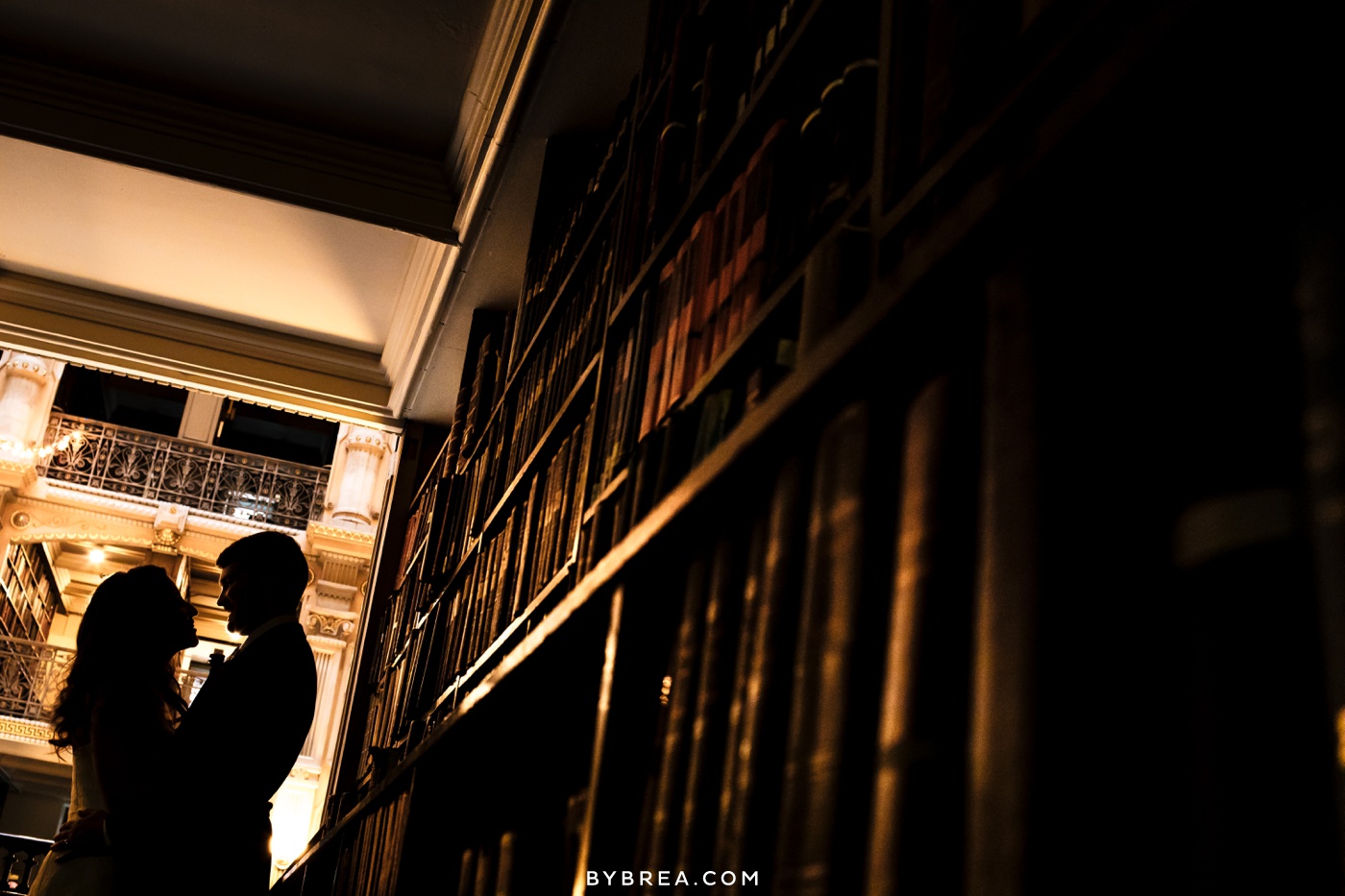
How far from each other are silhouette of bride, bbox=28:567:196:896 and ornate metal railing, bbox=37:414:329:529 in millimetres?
13316

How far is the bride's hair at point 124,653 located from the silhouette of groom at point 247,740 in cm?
16

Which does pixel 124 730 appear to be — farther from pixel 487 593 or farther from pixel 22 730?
pixel 22 730

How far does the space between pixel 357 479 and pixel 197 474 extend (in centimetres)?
226

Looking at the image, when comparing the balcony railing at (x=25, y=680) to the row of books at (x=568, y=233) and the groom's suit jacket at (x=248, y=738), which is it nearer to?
the row of books at (x=568, y=233)

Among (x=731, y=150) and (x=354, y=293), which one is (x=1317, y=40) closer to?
(x=731, y=150)

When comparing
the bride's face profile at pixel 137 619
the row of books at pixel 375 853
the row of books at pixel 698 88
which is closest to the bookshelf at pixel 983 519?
the row of books at pixel 698 88

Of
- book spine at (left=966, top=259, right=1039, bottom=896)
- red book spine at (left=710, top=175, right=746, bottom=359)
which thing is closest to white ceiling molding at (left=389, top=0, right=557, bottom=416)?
red book spine at (left=710, top=175, right=746, bottom=359)

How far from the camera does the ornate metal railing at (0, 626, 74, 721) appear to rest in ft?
45.5

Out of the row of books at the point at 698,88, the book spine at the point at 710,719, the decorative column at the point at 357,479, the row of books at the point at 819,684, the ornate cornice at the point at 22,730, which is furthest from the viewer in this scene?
the decorative column at the point at 357,479

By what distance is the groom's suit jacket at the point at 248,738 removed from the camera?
2.17 metres

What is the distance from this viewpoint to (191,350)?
5.06 metres

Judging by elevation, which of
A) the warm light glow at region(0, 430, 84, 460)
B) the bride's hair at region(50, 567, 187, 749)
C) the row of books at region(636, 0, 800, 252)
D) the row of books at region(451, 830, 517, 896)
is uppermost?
the warm light glow at region(0, 430, 84, 460)

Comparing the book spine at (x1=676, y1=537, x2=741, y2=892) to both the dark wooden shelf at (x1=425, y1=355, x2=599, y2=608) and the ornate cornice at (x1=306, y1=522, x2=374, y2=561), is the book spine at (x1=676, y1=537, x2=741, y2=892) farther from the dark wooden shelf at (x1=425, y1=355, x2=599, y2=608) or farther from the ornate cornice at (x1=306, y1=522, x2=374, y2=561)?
the ornate cornice at (x1=306, y1=522, x2=374, y2=561)

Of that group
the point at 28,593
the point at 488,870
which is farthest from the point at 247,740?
the point at 28,593
